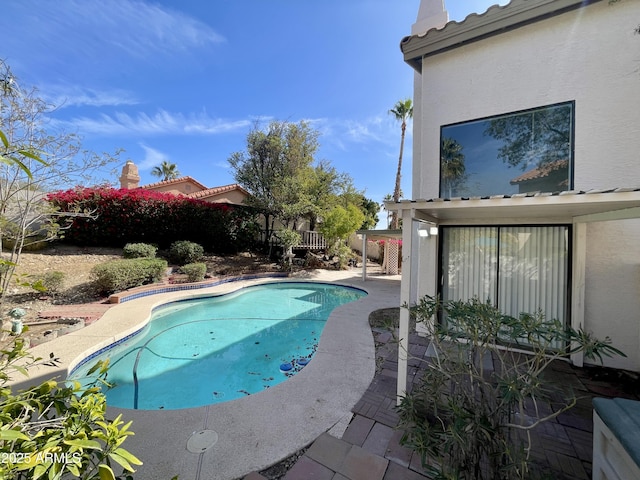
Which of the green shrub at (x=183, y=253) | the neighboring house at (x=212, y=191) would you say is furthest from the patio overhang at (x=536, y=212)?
the neighboring house at (x=212, y=191)

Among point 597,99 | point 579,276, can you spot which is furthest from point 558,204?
point 597,99

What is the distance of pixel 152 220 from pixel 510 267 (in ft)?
53.8

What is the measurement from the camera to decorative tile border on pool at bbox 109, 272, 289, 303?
9.13 m

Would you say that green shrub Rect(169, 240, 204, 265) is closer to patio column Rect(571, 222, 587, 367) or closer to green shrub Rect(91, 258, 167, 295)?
green shrub Rect(91, 258, 167, 295)

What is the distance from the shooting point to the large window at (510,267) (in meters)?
5.11

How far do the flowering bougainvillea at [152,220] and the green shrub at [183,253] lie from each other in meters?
1.67

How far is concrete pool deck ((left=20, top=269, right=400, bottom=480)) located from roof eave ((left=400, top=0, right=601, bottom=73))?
23.5 feet

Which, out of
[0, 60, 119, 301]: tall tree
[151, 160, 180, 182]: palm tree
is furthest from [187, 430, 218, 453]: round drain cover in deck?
[151, 160, 180, 182]: palm tree

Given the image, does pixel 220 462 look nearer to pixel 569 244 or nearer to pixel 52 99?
pixel 569 244

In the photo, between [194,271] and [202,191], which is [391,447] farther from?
[202,191]

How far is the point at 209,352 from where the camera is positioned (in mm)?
6477

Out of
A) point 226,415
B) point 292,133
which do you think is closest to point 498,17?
point 226,415

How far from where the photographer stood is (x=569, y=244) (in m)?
4.97

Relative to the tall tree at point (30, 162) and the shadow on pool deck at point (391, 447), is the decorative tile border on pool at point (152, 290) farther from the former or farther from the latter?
the shadow on pool deck at point (391, 447)
